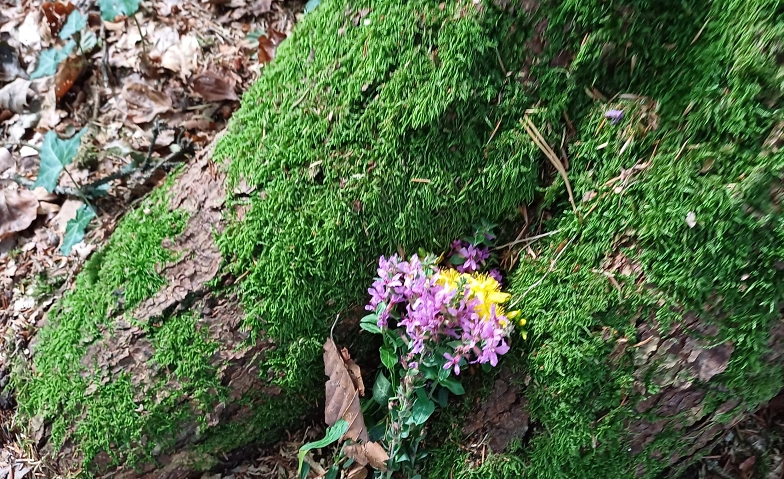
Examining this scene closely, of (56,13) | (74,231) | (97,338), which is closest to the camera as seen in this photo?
(97,338)

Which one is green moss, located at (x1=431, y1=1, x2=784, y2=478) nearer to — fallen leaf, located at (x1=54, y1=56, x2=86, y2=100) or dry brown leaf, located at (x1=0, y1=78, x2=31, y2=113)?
fallen leaf, located at (x1=54, y1=56, x2=86, y2=100)

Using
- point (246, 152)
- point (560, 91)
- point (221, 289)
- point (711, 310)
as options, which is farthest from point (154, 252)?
point (711, 310)

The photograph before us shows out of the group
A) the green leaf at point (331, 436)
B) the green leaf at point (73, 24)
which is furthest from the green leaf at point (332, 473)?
the green leaf at point (73, 24)

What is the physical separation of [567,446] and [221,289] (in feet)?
4.68

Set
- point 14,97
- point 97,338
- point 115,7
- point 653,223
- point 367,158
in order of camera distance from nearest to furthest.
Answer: point 653,223
point 367,158
point 97,338
point 115,7
point 14,97

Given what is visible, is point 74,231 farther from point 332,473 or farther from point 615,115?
point 615,115

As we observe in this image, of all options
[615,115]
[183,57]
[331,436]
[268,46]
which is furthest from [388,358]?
[183,57]

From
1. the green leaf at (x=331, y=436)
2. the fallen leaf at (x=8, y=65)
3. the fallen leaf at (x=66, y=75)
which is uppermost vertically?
the fallen leaf at (x=8, y=65)

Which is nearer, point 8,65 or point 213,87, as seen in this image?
point 213,87

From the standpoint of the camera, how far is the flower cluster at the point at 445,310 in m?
1.70

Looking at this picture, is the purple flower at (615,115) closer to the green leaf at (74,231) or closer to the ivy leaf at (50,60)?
the green leaf at (74,231)

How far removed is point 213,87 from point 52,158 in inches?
39.5

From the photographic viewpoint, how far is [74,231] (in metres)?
2.81

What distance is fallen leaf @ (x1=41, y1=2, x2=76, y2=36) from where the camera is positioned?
3504 mm
